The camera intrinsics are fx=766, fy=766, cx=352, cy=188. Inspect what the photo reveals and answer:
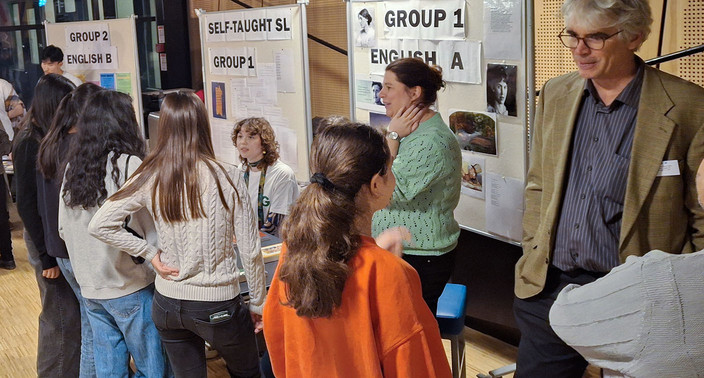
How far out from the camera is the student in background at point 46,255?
11.3 ft

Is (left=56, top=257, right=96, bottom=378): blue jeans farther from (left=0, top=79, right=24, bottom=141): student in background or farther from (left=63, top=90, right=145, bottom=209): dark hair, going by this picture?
(left=0, top=79, right=24, bottom=141): student in background

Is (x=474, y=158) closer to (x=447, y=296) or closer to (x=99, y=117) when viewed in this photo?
(x=447, y=296)

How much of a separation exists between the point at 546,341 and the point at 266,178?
7.18 feet

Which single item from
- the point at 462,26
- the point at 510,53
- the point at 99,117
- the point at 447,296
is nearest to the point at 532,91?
the point at 510,53

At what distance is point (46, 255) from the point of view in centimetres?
344

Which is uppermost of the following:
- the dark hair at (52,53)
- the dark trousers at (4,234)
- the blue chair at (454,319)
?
the dark hair at (52,53)

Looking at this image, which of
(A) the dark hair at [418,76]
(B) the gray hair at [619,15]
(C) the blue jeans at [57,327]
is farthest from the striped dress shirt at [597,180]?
(C) the blue jeans at [57,327]

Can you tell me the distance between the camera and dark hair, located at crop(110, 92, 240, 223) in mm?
2627

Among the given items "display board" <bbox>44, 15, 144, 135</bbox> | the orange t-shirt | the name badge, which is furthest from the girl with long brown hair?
"display board" <bbox>44, 15, 144, 135</bbox>

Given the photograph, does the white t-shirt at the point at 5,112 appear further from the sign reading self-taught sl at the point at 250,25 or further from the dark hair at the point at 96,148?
the dark hair at the point at 96,148

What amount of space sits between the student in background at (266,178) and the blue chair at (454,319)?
4.59 feet

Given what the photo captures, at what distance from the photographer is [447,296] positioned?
10.1 feet

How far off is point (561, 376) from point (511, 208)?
1.34m

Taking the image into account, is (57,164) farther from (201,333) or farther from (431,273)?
(431,273)
